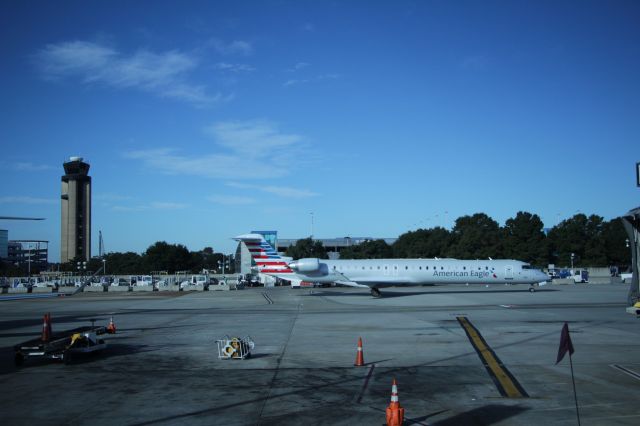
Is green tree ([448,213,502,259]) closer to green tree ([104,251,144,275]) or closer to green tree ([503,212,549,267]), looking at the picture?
green tree ([503,212,549,267])

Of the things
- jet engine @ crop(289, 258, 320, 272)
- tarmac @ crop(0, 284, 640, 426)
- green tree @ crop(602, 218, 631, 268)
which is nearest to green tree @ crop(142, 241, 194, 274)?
jet engine @ crop(289, 258, 320, 272)

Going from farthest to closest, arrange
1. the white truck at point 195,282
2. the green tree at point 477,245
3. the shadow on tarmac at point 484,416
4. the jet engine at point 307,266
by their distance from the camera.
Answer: the green tree at point 477,245 → the white truck at point 195,282 → the jet engine at point 307,266 → the shadow on tarmac at point 484,416

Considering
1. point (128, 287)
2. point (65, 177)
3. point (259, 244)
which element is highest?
point (65, 177)

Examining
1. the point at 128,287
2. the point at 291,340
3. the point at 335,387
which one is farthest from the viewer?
the point at 128,287

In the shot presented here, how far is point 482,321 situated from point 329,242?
479 ft

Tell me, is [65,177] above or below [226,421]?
above

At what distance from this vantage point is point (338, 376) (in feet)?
45.8

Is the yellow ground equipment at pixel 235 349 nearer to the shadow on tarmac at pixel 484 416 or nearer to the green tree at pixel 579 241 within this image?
the shadow on tarmac at pixel 484 416

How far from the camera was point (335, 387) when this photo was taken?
41.8 ft

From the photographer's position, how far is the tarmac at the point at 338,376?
34.4ft

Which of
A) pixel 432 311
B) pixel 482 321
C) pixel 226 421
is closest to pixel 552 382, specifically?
pixel 226 421

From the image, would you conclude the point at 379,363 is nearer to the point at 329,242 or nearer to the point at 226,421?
the point at 226,421

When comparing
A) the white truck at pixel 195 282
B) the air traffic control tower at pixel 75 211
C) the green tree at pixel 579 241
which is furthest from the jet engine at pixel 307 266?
the air traffic control tower at pixel 75 211

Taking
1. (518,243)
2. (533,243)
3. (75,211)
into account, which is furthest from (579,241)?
(75,211)
